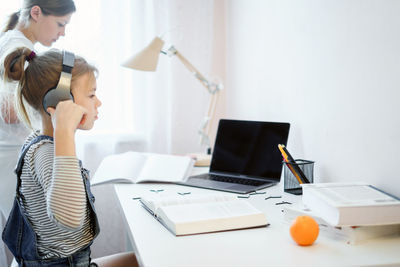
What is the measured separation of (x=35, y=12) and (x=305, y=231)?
4.00 feet

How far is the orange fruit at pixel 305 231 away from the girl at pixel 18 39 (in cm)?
89

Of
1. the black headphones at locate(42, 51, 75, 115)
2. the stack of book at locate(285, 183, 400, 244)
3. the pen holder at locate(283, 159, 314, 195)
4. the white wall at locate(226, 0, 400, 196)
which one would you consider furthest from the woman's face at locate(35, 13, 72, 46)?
the stack of book at locate(285, 183, 400, 244)

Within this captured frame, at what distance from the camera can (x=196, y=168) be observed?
162 centimetres

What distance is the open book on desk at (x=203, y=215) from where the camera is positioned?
32.3 inches

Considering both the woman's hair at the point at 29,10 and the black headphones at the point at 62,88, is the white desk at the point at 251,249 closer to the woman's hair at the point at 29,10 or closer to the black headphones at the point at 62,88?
the black headphones at the point at 62,88

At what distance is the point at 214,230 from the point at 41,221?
39 cm

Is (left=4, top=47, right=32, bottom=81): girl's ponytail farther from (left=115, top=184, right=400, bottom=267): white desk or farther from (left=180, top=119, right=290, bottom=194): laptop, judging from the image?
(left=180, top=119, right=290, bottom=194): laptop

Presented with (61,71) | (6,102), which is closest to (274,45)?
(61,71)

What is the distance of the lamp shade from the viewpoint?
166 centimetres

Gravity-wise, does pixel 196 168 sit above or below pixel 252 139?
below

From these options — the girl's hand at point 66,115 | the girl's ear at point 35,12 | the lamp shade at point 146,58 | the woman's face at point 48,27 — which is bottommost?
the girl's hand at point 66,115

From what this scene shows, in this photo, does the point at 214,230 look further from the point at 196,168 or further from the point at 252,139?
the point at 196,168

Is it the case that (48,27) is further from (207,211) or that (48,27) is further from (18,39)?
(207,211)

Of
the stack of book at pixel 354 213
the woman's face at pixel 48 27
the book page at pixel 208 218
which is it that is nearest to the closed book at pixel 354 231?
the stack of book at pixel 354 213
